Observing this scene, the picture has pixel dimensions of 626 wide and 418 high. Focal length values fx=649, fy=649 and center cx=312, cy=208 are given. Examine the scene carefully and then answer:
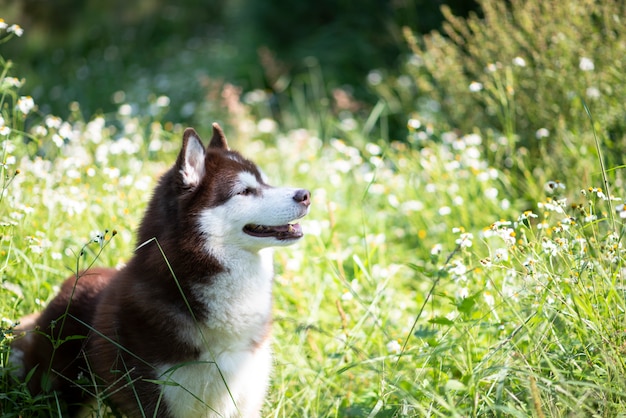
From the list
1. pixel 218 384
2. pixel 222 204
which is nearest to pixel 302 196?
pixel 222 204

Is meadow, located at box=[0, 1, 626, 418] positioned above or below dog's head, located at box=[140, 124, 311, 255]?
below

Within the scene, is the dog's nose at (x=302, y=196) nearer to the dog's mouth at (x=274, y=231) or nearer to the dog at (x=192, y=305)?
the dog at (x=192, y=305)

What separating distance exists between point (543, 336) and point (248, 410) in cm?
131

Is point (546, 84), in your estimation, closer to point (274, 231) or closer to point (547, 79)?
point (547, 79)

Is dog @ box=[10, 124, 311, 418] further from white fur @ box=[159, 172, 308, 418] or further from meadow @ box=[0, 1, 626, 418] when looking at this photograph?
meadow @ box=[0, 1, 626, 418]

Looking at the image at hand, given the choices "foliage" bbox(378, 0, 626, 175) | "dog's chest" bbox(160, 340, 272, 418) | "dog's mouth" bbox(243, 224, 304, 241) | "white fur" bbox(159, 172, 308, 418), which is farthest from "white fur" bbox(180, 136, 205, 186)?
"foliage" bbox(378, 0, 626, 175)

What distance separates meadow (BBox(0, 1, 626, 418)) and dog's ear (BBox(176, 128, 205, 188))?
414mm

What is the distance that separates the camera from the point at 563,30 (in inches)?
186

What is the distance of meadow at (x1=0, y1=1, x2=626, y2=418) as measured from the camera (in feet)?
8.50

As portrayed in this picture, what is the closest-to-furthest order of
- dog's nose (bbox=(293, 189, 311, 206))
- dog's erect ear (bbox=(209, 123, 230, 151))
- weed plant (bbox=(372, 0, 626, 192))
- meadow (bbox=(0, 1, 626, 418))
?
1. meadow (bbox=(0, 1, 626, 418))
2. dog's nose (bbox=(293, 189, 311, 206))
3. dog's erect ear (bbox=(209, 123, 230, 151))
4. weed plant (bbox=(372, 0, 626, 192))

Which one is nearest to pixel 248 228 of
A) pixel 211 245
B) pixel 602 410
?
pixel 211 245

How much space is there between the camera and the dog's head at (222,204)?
2822 millimetres

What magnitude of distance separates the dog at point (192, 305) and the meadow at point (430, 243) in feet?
0.71

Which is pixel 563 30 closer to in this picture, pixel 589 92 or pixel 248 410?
pixel 589 92
